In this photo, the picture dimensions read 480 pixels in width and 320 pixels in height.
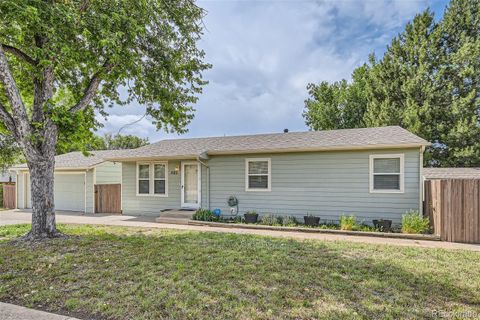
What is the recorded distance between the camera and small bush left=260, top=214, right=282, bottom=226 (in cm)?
971

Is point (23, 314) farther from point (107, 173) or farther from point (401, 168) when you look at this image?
point (107, 173)

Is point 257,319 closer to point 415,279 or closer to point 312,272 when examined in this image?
point 312,272

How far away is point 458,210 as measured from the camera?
704 centimetres

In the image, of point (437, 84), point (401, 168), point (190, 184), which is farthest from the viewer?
point (437, 84)

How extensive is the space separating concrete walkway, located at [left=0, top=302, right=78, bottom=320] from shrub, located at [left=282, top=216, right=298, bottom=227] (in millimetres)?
7201

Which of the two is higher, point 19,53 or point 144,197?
point 19,53

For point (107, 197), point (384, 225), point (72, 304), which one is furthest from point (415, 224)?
point (107, 197)

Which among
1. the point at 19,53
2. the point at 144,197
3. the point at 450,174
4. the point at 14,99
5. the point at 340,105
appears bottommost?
the point at 144,197

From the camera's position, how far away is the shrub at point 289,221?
9.48m

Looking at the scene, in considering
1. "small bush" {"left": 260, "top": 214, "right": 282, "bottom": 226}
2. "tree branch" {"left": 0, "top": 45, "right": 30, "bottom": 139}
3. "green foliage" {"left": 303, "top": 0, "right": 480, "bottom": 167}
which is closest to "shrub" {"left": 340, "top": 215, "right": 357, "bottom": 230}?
"small bush" {"left": 260, "top": 214, "right": 282, "bottom": 226}

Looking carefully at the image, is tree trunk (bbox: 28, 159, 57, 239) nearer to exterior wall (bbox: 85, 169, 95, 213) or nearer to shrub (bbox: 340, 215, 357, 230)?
exterior wall (bbox: 85, 169, 95, 213)

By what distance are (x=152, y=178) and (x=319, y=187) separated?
703cm

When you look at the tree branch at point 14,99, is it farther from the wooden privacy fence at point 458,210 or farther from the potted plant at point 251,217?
the wooden privacy fence at point 458,210

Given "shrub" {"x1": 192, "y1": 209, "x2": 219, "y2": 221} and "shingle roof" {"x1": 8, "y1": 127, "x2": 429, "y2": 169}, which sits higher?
"shingle roof" {"x1": 8, "y1": 127, "x2": 429, "y2": 169}
